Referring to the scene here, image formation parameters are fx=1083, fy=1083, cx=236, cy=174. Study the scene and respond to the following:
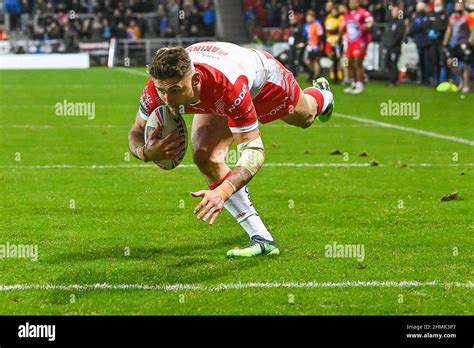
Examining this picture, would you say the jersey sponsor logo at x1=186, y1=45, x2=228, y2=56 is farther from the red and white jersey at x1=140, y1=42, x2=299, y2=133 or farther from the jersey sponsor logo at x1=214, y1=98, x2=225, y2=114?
the jersey sponsor logo at x1=214, y1=98, x2=225, y2=114

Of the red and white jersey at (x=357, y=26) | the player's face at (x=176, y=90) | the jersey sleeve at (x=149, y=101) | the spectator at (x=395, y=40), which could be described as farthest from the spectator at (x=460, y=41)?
the player's face at (x=176, y=90)

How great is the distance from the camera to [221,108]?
24.9ft

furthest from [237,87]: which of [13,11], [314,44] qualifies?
[13,11]

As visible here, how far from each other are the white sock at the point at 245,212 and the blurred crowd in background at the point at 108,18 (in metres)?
40.5

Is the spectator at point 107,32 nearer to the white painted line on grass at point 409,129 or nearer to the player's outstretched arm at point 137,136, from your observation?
the white painted line on grass at point 409,129

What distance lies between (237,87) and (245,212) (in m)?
1.40

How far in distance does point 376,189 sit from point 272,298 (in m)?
5.22

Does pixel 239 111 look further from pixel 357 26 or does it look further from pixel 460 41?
pixel 357 26

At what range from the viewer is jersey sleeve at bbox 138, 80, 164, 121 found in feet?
26.1

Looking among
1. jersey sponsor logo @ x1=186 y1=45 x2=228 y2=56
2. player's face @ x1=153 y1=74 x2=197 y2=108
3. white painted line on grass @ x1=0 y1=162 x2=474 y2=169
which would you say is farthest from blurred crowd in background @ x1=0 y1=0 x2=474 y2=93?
player's face @ x1=153 y1=74 x2=197 y2=108

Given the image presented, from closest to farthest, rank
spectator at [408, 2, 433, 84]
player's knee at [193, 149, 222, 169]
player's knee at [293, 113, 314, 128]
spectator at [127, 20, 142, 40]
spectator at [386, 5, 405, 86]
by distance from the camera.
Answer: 1. player's knee at [193, 149, 222, 169]
2. player's knee at [293, 113, 314, 128]
3. spectator at [408, 2, 433, 84]
4. spectator at [386, 5, 405, 86]
5. spectator at [127, 20, 142, 40]

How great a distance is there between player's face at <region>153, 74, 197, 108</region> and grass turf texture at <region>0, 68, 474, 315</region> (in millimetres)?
1257

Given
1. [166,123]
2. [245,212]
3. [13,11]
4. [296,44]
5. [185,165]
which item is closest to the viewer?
[166,123]

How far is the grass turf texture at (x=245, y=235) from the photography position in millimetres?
6984
